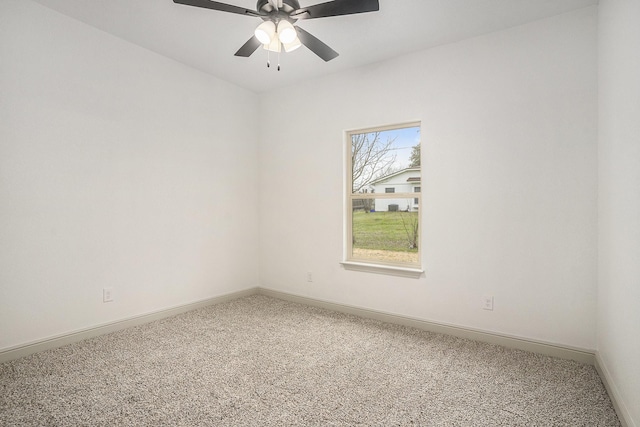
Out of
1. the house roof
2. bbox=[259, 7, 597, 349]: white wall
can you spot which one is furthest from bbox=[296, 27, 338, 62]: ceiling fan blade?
the house roof

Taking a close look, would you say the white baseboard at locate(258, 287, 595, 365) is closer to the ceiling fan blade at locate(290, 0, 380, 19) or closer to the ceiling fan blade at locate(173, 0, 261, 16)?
the ceiling fan blade at locate(290, 0, 380, 19)

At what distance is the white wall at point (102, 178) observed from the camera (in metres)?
2.49

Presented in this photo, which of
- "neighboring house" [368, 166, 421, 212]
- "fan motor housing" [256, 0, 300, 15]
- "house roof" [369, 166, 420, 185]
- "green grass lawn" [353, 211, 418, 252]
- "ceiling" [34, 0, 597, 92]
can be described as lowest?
"green grass lawn" [353, 211, 418, 252]

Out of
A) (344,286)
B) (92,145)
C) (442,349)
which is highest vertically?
(92,145)

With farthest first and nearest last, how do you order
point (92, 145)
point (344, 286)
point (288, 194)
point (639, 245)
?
point (288, 194) < point (344, 286) < point (92, 145) < point (639, 245)

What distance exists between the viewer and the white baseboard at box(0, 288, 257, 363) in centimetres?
247

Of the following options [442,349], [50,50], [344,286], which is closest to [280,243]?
[344,286]

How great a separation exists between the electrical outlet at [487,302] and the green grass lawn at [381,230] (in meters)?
0.76

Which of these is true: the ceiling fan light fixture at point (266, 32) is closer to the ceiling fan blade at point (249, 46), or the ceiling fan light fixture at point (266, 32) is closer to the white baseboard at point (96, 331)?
the ceiling fan blade at point (249, 46)

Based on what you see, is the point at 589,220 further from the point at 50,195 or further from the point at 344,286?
the point at 50,195

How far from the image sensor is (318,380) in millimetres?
2213

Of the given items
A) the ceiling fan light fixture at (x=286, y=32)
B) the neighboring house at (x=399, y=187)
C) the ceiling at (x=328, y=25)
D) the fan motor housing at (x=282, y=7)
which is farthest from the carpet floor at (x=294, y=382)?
the ceiling at (x=328, y=25)

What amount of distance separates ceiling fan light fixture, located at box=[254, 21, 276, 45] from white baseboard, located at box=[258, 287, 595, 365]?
8.92 ft

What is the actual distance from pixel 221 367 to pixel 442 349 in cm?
176
